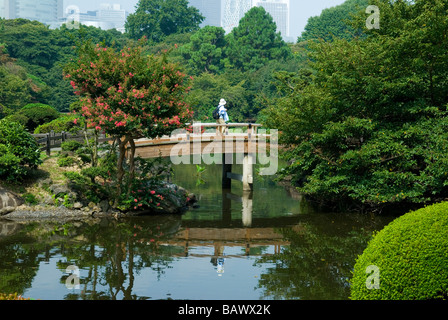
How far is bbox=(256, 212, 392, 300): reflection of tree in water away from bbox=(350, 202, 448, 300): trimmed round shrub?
3243 millimetres

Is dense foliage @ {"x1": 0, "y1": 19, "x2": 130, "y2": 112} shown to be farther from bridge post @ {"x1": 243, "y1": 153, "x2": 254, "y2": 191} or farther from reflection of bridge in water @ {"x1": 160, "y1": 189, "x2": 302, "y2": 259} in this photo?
reflection of bridge in water @ {"x1": 160, "y1": 189, "x2": 302, "y2": 259}

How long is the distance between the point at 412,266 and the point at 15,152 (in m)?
16.8

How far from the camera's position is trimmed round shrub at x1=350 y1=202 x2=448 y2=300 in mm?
9336

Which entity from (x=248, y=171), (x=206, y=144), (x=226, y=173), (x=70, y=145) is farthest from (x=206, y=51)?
(x=70, y=145)

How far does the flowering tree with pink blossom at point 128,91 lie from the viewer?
19875 mm

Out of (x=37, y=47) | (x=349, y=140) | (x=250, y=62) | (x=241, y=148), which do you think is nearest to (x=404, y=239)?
(x=349, y=140)

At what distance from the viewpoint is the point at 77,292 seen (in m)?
12.7

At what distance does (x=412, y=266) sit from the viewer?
9.34 metres

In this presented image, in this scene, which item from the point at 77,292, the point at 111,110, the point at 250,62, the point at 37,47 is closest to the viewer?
the point at 77,292

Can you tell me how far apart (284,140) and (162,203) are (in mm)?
5693

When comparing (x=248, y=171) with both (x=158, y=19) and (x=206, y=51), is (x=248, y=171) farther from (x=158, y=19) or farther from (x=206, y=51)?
(x=158, y=19)

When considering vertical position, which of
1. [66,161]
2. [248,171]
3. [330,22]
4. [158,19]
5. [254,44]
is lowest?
[248,171]

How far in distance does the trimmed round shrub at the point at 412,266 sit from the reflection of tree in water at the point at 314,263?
324cm
